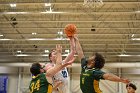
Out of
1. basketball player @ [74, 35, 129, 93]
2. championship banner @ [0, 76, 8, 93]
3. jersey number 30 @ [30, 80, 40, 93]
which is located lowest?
championship banner @ [0, 76, 8, 93]

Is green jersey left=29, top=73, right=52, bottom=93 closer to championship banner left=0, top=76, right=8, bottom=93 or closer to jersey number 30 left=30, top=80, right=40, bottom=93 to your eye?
jersey number 30 left=30, top=80, right=40, bottom=93

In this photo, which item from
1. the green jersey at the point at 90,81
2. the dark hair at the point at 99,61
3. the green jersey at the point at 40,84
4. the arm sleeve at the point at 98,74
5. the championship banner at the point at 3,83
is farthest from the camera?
the championship banner at the point at 3,83

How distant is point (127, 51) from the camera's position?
23016 mm

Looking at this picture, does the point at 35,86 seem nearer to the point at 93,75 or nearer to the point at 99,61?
the point at 93,75

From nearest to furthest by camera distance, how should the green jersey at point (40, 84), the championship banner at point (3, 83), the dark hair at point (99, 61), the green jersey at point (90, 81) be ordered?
the green jersey at point (90, 81) < the dark hair at point (99, 61) < the green jersey at point (40, 84) < the championship banner at point (3, 83)

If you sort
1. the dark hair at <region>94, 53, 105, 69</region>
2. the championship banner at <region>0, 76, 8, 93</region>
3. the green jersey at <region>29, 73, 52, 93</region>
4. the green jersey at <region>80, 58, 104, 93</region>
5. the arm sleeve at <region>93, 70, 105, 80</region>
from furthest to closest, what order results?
1. the championship banner at <region>0, 76, 8, 93</region>
2. the green jersey at <region>29, 73, 52, 93</region>
3. the dark hair at <region>94, 53, 105, 69</region>
4. the green jersey at <region>80, 58, 104, 93</region>
5. the arm sleeve at <region>93, 70, 105, 80</region>

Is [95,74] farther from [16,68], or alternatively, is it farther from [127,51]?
[16,68]

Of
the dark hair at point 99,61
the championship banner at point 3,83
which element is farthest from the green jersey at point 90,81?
the championship banner at point 3,83

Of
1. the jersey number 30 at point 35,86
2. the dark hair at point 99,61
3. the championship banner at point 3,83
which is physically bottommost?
the championship banner at point 3,83

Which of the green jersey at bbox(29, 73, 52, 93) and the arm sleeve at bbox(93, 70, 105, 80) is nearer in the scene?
the arm sleeve at bbox(93, 70, 105, 80)

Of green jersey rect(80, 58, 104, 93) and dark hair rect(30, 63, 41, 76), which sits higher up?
dark hair rect(30, 63, 41, 76)

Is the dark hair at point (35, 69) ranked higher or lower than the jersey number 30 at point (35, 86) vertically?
higher

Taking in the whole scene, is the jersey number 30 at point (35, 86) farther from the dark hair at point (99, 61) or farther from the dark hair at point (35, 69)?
the dark hair at point (99, 61)

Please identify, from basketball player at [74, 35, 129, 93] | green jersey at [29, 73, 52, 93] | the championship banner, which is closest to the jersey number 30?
green jersey at [29, 73, 52, 93]
